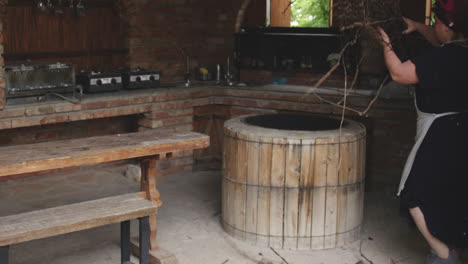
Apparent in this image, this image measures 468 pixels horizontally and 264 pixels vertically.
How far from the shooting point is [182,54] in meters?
7.77

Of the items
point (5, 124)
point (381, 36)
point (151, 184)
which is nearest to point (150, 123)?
point (5, 124)

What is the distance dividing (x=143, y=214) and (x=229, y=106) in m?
3.15

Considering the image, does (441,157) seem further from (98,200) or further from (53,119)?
(53,119)

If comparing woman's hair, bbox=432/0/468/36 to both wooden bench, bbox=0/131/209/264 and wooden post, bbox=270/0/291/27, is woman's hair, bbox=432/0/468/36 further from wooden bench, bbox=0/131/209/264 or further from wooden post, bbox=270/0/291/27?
wooden post, bbox=270/0/291/27

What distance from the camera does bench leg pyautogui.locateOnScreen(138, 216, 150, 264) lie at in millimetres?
4352

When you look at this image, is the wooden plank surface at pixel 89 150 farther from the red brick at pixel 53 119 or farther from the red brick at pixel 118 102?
the red brick at pixel 118 102

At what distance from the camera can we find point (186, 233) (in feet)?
17.4

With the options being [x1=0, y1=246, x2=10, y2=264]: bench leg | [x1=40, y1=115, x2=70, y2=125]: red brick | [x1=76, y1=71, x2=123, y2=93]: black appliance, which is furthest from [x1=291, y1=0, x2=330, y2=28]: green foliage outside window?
[x1=0, y1=246, x2=10, y2=264]: bench leg

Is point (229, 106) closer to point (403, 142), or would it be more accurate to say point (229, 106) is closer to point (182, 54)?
point (182, 54)

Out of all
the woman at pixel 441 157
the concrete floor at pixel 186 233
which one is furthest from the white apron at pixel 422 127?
the concrete floor at pixel 186 233

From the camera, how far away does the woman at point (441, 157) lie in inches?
166

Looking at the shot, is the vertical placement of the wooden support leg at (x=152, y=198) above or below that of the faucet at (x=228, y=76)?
below

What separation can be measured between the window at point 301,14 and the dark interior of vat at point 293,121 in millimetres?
1897

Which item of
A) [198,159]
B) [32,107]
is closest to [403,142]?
[198,159]
